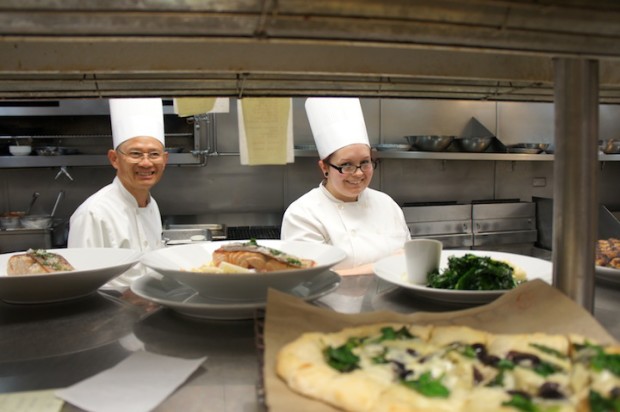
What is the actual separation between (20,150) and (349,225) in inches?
103

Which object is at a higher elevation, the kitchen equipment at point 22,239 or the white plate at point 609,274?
the white plate at point 609,274

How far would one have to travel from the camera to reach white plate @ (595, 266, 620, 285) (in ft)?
4.22

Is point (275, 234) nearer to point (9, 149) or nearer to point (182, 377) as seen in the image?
point (9, 149)

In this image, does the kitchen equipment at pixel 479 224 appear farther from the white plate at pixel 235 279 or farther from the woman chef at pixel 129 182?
the white plate at pixel 235 279

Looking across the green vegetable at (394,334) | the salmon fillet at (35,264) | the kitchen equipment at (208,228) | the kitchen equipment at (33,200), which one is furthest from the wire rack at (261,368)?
the kitchen equipment at (33,200)

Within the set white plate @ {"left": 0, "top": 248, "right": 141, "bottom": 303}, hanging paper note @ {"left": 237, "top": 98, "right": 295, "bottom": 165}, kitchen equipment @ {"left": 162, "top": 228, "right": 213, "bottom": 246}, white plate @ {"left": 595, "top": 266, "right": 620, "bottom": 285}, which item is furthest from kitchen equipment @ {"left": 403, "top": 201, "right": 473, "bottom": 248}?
white plate @ {"left": 0, "top": 248, "right": 141, "bottom": 303}

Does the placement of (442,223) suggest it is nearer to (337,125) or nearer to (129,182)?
(337,125)

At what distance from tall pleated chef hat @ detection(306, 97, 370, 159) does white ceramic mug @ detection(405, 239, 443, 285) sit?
5.24 ft

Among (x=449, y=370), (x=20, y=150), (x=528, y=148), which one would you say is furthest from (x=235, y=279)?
(x=528, y=148)

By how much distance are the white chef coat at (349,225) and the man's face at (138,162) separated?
838 millimetres

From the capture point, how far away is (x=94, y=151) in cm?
413

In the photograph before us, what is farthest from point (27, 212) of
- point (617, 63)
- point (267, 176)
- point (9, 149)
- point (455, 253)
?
point (617, 63)

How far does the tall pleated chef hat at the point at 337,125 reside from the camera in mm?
2836

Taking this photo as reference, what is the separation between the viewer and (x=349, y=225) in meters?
2.90
